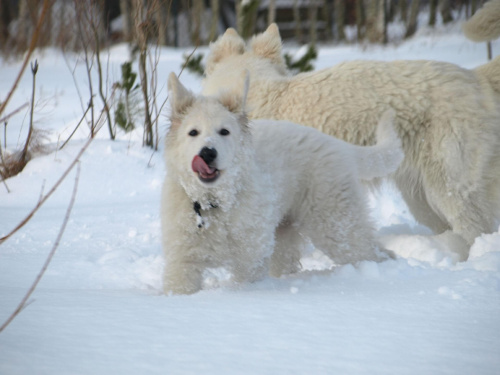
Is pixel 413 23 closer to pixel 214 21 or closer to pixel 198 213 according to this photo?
pixel 214 21

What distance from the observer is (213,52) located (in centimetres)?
572

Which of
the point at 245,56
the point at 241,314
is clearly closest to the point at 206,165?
the point at 241,314

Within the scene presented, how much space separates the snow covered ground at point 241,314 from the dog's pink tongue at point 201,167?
689 mm

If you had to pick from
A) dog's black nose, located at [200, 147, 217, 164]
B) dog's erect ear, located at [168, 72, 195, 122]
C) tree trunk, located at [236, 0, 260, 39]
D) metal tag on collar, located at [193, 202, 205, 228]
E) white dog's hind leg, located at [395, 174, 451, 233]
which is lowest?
white dog's hind leg, located at [395, 174, 451, 233]

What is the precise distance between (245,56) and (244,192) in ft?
8.38

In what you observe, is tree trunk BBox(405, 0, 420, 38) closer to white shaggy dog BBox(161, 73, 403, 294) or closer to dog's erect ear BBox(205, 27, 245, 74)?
dog's erect ear BBox(205, 27, 245, 74)

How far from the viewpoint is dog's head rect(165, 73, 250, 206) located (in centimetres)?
328

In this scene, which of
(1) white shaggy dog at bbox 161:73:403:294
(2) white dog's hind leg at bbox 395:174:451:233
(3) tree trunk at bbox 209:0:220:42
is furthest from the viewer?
(3) tree trunk at bbox 209:0:220:42

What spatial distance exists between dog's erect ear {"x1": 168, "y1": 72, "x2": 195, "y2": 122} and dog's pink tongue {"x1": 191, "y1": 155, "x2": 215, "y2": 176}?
41 cm

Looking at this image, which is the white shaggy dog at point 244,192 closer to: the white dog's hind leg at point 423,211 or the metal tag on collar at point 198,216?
the metal tag on collar at point 198,216

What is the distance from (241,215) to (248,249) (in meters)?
0.21

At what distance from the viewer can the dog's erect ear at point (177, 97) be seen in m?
3.49

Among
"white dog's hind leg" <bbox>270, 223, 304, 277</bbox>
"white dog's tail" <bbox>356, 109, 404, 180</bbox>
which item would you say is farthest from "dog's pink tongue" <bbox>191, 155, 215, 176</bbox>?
"white dog's tail" <bbox>356, 109, 404, 180</bbox>

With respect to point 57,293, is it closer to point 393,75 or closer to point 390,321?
point 390,321
